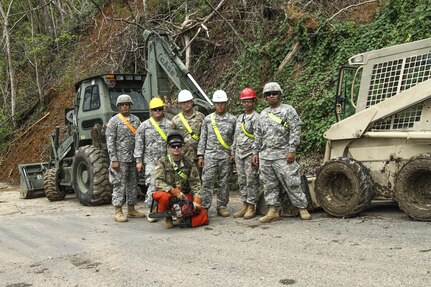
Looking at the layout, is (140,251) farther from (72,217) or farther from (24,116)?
(24,116)

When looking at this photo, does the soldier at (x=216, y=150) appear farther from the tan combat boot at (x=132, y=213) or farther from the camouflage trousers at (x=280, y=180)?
the tan combat boot at (x=132, y=213)

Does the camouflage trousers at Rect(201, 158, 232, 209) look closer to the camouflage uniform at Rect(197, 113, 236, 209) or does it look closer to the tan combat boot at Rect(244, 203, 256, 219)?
the camouflage uniform at Rect(197, 113, 236, 209)

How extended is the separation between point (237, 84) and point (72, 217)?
5.72 m

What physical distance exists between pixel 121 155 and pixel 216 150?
1688mm

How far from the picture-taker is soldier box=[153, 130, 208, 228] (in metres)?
6.87

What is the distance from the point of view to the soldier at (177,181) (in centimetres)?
687

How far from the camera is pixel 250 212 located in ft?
24.1

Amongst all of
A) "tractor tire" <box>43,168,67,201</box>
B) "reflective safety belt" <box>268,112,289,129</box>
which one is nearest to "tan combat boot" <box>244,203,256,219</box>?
"reflective safety belt" <box>268,112,289,129</box>

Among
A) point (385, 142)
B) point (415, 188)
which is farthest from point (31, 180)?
point (415, 188)

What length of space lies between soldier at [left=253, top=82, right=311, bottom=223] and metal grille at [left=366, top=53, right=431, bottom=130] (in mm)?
1199

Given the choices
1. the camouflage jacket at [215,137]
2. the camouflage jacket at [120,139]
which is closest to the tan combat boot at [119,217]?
the camouflage jacket at [120,139]

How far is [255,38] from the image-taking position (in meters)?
13.5

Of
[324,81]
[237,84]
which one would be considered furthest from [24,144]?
[324,81]

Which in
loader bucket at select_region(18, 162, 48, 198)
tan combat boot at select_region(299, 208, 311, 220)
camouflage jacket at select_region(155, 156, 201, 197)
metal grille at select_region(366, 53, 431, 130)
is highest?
metal grille at select_region(366, 53, 431, 130)
